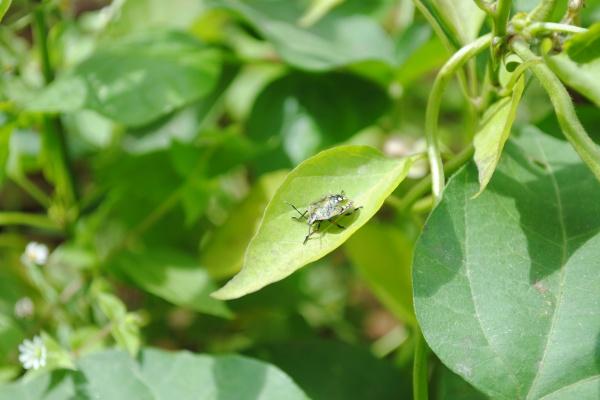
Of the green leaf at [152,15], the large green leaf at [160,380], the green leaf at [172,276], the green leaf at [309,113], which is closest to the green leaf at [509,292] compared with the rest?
the large green leaf at [160,380]

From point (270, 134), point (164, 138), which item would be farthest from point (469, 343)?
point (164, 138)

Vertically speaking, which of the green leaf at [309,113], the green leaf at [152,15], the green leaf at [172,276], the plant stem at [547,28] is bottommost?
the green leaf at [172,276]

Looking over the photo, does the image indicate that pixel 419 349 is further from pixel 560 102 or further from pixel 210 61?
pixel 210 61

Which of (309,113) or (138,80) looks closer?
→ (138,80)

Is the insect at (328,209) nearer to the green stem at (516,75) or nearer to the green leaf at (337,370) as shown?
the green stem at (516,75)

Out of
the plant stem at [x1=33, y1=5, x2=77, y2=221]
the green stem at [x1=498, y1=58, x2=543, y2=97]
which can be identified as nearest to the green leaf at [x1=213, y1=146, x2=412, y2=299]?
the green stem at [x1=498, y1=58, x2=543, y2=97]

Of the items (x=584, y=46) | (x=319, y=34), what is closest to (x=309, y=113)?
(x=319, y=34)

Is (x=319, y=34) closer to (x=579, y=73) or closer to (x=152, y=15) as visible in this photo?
(x=152, y=15)
